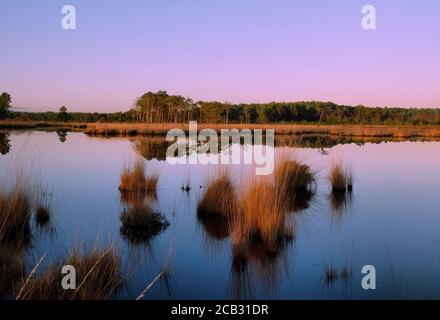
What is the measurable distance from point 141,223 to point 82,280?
8.26 ft

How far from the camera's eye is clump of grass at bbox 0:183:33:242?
5645mm

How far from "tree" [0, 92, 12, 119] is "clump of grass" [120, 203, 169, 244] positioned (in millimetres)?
66098

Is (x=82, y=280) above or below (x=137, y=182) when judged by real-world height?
below

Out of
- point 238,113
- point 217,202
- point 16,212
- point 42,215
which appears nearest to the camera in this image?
point 16,212

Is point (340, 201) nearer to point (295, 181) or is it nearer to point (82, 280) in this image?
point (295, 181)

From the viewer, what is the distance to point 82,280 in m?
3.82

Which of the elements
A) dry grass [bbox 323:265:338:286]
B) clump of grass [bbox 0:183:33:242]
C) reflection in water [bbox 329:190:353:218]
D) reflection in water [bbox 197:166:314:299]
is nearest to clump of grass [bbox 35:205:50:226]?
clump of grass [bbox 0:183:33:242]

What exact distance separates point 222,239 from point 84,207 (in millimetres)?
3187

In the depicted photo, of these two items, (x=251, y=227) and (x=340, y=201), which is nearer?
(x=251, y=227)

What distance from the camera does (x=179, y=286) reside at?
13.8 ft

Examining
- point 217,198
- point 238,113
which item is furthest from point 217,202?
point 238,113

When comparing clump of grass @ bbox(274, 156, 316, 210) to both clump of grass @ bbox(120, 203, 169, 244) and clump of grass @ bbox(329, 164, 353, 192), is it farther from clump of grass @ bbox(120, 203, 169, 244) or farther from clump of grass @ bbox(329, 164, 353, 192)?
clump of grass @ bbox(120, 203, 169, 244)
